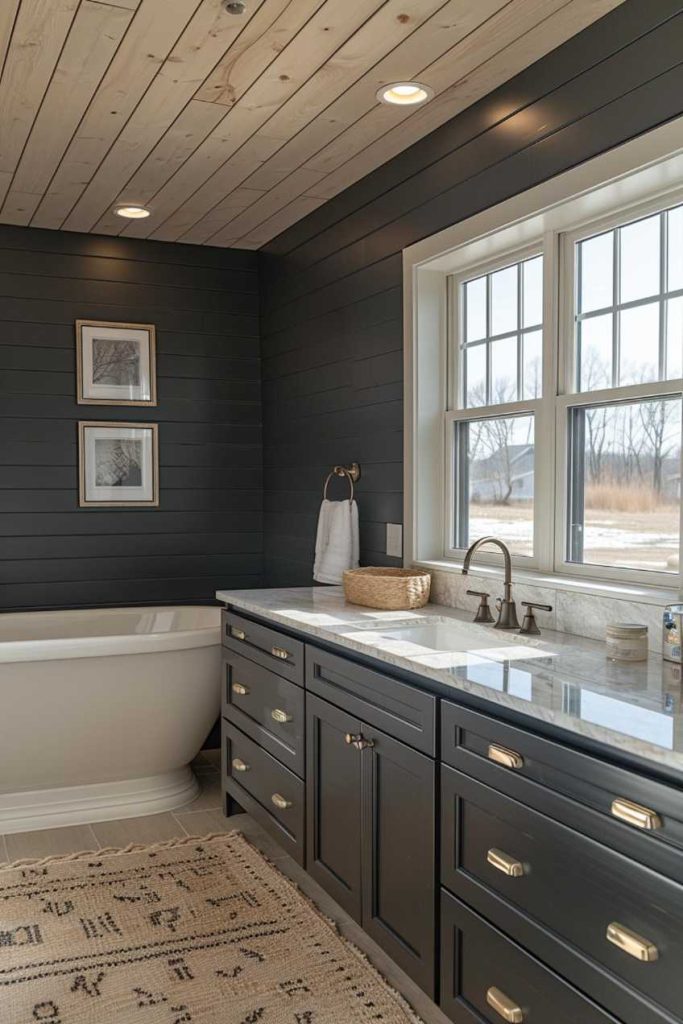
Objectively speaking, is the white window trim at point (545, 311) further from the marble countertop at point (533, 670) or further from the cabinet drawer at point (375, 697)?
the cabinet drawer at point (375, 697)

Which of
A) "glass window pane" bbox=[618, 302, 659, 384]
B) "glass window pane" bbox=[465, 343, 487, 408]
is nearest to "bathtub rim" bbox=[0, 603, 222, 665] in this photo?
"glass window pane" bbox=[465, 343, 487, 408]

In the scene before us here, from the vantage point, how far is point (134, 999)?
248cm

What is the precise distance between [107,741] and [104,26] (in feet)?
8.36

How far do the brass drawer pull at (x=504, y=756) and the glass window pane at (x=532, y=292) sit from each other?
1554mm

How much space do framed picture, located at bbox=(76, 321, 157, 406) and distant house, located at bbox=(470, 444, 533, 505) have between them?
2.04m

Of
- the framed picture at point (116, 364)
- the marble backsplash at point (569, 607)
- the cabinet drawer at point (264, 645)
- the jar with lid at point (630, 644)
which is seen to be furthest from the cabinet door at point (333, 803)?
the framed picture at point (116, 364)

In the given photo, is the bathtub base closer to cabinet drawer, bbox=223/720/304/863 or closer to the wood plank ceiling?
cabinet drawer, bbox=223/720/304/863

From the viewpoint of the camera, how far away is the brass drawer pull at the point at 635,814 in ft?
5.14

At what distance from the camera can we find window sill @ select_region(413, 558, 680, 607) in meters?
2.43

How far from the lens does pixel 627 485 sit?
2.69m

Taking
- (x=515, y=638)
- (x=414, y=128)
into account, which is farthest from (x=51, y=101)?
(x=515, y=638)

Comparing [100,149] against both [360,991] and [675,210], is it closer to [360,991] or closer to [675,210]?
[675,210]

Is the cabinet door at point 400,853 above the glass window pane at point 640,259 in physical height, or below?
below

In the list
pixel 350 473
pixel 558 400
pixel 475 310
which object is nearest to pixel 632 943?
pixel 558 400
